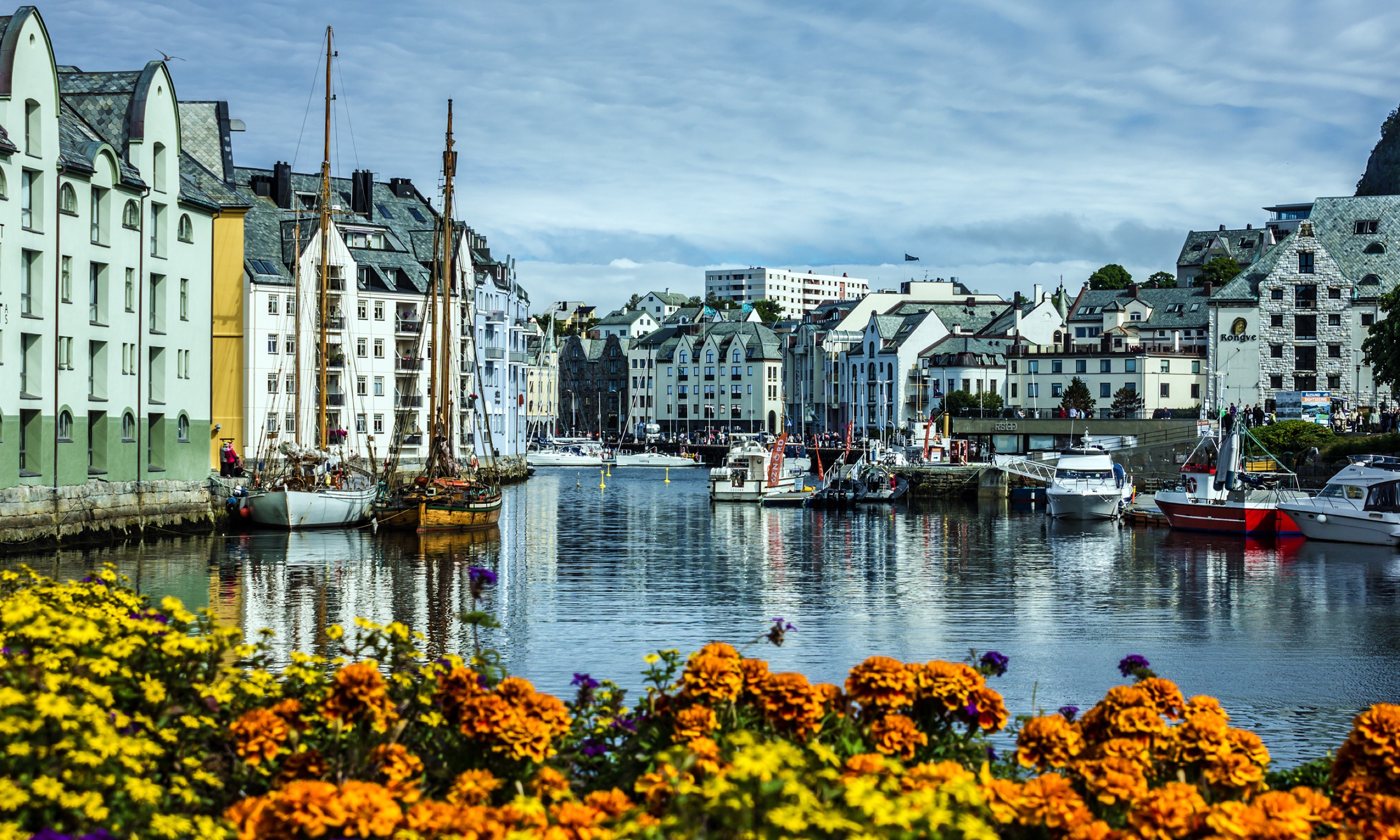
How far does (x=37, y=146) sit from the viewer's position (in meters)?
49.3

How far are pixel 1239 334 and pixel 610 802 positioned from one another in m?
121

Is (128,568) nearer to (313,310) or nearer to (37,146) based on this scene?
(37,146)

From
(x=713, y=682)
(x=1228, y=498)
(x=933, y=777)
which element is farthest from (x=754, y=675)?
(x=1228, y=498)

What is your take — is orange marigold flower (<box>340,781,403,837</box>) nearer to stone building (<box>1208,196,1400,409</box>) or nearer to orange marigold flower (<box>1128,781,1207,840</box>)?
orange marigold flower (<box>1128,781,1207,840</box>)

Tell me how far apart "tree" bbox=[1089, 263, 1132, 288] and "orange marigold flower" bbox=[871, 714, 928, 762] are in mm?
179690

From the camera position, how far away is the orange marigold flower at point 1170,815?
8.73 meters

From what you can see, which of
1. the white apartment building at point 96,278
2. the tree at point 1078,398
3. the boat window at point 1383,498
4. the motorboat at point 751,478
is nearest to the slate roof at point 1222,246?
the tree at point 1078,398

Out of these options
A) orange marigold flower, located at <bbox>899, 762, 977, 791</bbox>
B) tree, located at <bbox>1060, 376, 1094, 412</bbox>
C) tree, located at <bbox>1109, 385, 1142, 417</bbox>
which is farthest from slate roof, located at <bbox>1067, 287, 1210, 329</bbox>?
orange marigold flower, located at <bbox>899, 762, 977, 791</bbox>

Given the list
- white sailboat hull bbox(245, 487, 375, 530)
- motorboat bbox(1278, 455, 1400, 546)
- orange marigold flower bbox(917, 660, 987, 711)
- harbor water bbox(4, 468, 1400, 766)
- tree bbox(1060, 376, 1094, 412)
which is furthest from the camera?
tree bbox(1060, 376, 1094, 412)

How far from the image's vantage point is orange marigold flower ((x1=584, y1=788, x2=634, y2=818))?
344 inches

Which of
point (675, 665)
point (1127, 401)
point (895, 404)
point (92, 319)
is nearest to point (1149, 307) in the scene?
point (1127, 401)

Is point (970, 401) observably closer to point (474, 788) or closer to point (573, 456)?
point (573, 456)

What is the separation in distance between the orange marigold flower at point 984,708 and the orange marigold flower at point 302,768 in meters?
5.28

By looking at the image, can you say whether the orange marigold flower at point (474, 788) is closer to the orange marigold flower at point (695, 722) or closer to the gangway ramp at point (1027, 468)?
the orange marigold flower at point (695, 722)
